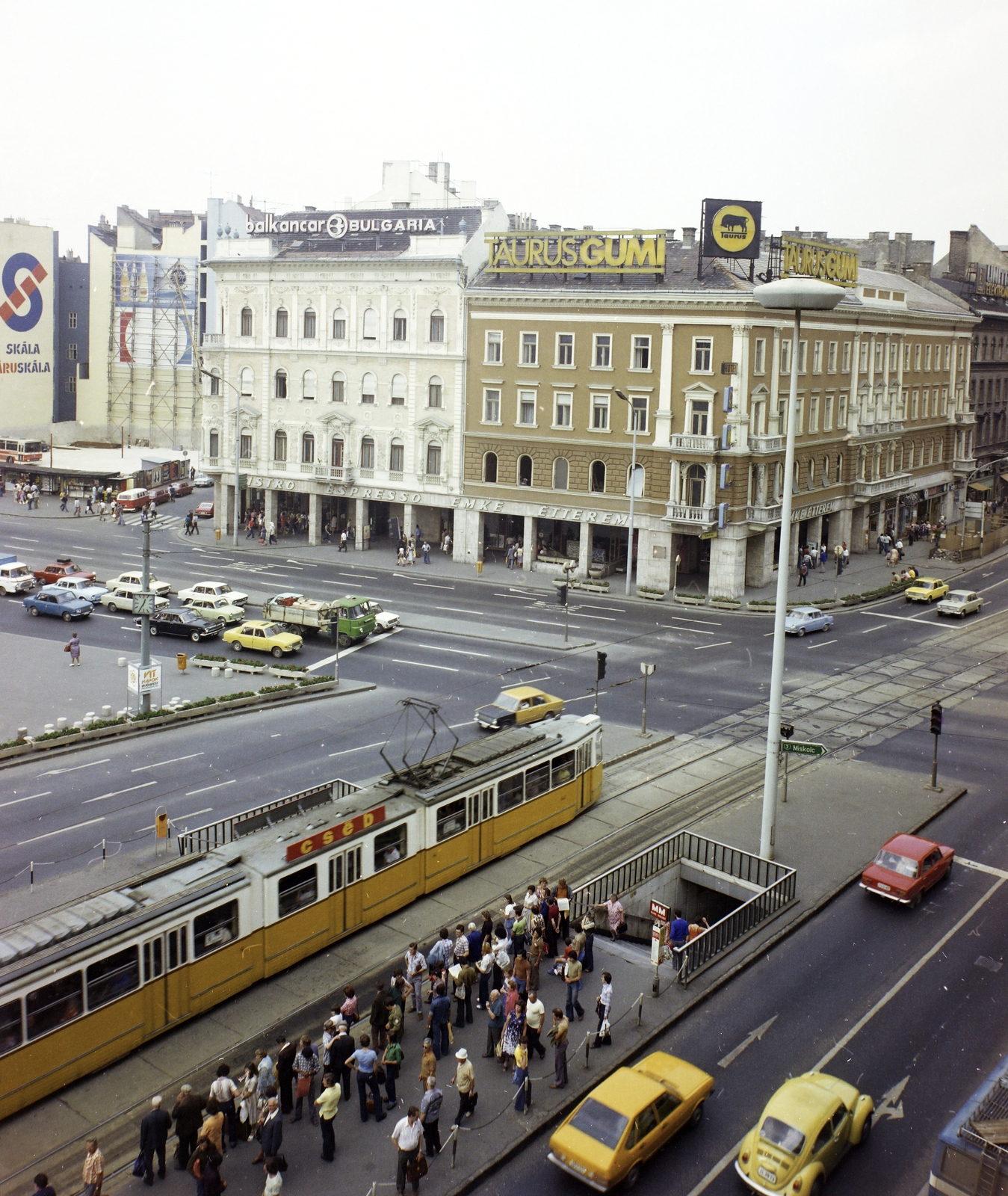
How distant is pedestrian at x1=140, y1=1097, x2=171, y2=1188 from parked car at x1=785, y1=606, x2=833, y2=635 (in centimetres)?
4342

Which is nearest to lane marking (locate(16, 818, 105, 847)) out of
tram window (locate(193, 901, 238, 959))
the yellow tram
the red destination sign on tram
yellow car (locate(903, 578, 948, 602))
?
the yellow tram

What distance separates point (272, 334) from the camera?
7806 cm

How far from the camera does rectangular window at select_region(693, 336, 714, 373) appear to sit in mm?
63125

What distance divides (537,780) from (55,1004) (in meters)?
13.7

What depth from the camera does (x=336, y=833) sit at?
2358 centimetres

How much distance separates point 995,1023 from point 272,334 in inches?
2622

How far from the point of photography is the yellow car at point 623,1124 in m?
17.0

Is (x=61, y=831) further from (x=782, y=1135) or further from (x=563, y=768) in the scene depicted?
(x=782, y=1135)

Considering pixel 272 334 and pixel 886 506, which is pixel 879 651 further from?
pixel 272 334

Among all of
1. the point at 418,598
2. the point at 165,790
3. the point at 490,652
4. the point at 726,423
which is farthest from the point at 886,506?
the point at 165,790

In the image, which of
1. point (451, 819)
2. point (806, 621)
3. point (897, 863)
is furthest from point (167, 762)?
point (806, 621)

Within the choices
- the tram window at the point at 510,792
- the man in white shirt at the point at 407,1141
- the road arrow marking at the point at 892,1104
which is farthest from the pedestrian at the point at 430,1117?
the tram window at the point at 510,792

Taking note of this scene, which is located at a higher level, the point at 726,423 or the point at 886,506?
the point at 726,423

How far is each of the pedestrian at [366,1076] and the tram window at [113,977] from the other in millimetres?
4189
